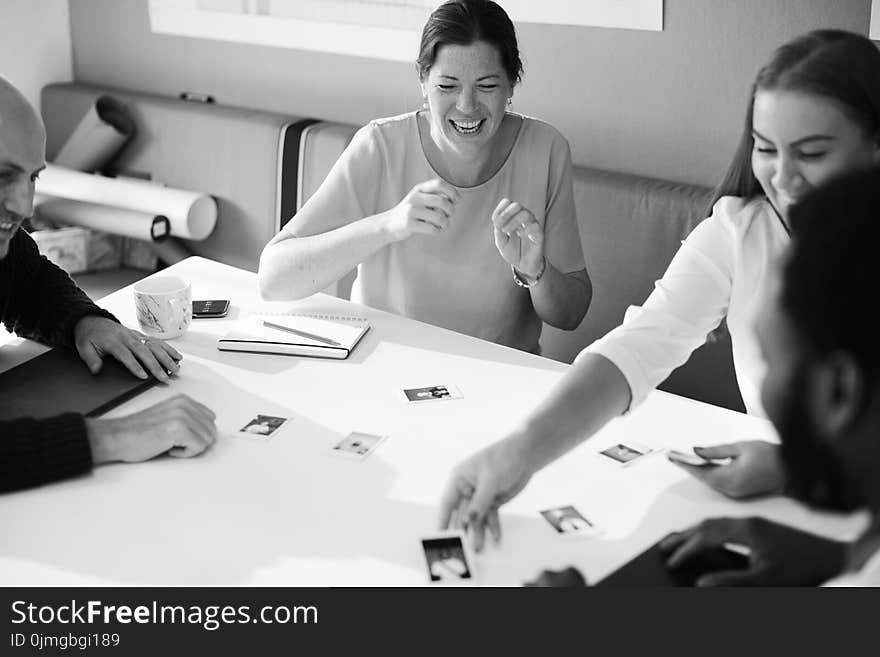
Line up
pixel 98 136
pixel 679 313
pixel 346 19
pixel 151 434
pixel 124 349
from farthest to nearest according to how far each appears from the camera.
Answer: pixel 98 136 < pixel 346 19 < pixel 124 349 < pixel 679 313 < pixel 151 434

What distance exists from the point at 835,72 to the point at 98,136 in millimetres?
2467

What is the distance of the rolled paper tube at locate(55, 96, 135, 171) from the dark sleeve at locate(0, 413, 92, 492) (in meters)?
2.04

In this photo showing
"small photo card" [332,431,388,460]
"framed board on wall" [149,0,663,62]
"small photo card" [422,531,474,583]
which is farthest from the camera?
"framed board on wall" [149,0,663,62]

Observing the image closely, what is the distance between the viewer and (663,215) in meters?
2.30

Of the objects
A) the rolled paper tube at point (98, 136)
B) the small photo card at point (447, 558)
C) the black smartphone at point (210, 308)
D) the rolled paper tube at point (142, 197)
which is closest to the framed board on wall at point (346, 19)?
the rolled paper tube at point (98, 136)

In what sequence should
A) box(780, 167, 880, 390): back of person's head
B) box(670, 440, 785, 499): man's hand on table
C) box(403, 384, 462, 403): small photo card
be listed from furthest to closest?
box(403, 384, 462, 403): small photo card, box(670, 440, 785, 499): man's hand on table, box(780, 167, 880, 390): back of person's head

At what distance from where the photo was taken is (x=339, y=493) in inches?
49.4

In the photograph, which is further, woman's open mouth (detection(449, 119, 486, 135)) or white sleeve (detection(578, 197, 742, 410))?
woman's open mouth (detection(449, 119, 486, 135))

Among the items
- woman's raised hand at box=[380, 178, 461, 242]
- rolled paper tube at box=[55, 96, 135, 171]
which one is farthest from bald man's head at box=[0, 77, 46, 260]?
rolled paper tube at box=[55, 96, 135, 171]

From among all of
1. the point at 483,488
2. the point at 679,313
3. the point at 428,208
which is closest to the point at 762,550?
the point at 483,488

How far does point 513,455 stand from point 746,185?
0.60 metres

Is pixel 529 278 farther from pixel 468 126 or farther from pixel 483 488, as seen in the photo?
pixel 483 488

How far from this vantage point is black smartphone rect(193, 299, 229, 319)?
1.81 meters

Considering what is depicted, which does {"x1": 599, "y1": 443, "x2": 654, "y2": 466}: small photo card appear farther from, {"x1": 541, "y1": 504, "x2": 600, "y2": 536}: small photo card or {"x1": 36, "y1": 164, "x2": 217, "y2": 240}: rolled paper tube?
{"x1": 36, "y1": 164, "x2": 217, "y2": 240}: rolled paper tube
